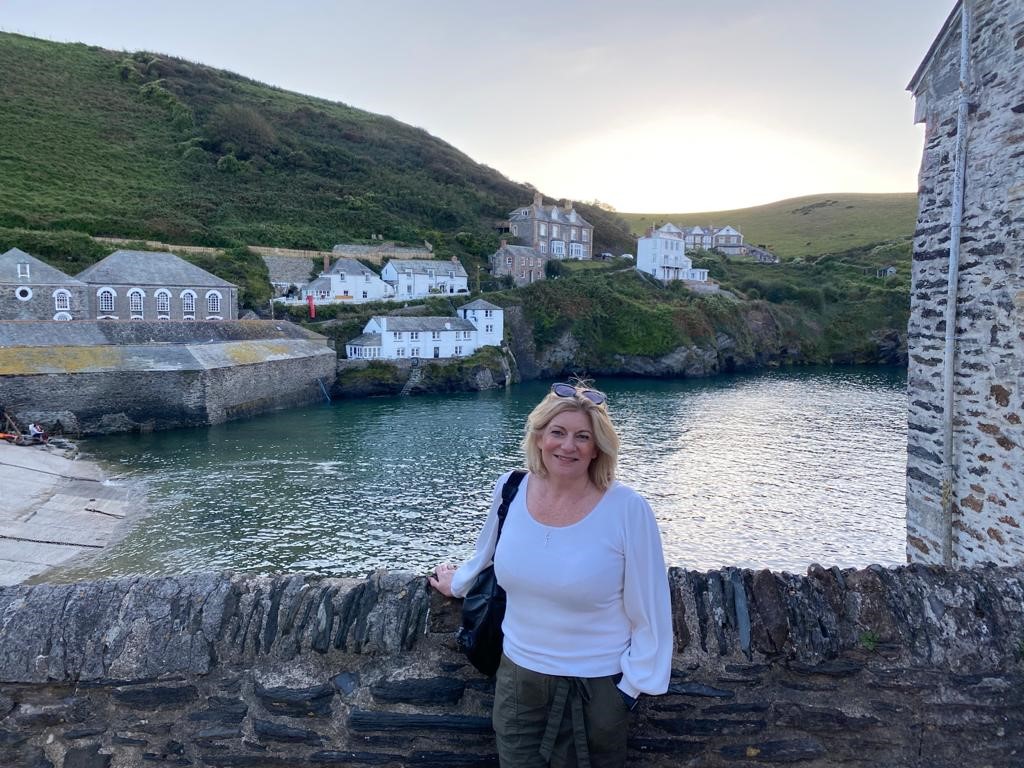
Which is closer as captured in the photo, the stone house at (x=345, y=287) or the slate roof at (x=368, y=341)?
the slate roof at (x=368, y=341)

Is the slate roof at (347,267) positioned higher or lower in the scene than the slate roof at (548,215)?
lower

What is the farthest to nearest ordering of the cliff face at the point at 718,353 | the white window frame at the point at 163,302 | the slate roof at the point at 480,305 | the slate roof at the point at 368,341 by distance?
the cliff face at the point at 718,353, the slate roof at the point at 480,305, the slate roof at the point at 368,341, the white window frame at the point at 163,302

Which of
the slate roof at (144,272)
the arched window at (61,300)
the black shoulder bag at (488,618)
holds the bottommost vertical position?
the black shoulder bag at (488,618)

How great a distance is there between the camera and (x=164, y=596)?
12.8 feet

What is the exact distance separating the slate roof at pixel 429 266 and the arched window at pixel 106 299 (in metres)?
26.0

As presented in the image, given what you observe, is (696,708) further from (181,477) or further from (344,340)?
(344,340)

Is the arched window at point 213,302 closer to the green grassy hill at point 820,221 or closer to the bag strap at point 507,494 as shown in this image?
the bag strap at point 507,494

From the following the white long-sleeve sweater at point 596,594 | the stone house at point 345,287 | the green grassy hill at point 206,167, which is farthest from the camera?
the green grassy hill at point 206,167

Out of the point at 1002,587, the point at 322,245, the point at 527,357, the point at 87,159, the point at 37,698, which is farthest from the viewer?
the point at 87,159

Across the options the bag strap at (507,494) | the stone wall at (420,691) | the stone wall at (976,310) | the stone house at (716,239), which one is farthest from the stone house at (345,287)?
the stone house at (716,239)

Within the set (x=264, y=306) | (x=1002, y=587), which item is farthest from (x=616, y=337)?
(x=1002, y=587)

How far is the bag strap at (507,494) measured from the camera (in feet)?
11.0

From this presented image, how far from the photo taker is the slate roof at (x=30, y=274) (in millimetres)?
42656

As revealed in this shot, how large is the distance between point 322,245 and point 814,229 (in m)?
104
